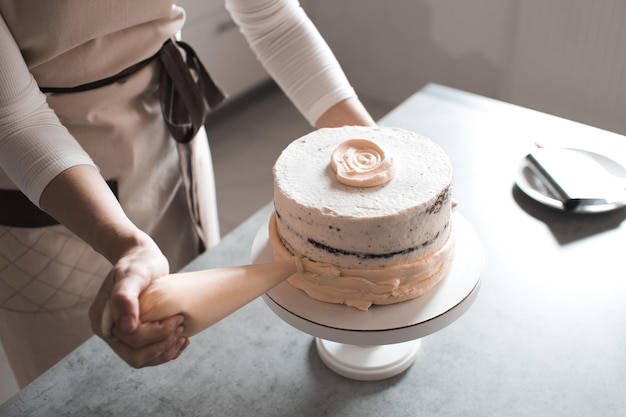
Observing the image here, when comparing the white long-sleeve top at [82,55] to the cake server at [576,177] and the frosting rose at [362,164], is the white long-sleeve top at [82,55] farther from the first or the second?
the cake server at [576,177]

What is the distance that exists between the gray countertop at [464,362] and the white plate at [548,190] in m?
0.02

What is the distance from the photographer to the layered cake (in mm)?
750

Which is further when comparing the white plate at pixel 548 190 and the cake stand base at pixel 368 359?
the white plate at pixel 548 190

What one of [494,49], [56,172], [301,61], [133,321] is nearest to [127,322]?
[133,321]

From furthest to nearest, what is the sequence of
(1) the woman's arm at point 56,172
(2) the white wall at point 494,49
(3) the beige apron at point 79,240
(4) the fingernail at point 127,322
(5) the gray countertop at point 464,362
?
(2) the white wall at point 494,49
(3) the beige apron at point 79,240
(5) the gray countertop at point 464,362
(1) the woman's arm at point 56,172
(4) the fingernail at point 127,322

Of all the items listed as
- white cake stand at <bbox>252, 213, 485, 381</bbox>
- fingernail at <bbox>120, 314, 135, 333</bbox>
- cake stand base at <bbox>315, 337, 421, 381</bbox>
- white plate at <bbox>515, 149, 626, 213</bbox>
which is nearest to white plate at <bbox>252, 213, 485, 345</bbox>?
white cake stand at <bbox>252, 213, 485, 381</bbox>

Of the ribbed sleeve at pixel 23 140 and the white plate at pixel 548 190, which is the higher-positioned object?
the ribbed sleeve at pixel 23 140

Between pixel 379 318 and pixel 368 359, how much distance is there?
0.41ft

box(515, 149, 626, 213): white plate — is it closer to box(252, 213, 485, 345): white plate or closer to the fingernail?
box(252, 213, 485, 345): white plate

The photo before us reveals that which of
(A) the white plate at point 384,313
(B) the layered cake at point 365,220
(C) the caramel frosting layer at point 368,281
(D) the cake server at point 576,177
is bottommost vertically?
(D) the cake server at point 576,177

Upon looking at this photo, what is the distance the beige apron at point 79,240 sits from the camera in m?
1.02

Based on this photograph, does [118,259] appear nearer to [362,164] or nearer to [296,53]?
[362,164]

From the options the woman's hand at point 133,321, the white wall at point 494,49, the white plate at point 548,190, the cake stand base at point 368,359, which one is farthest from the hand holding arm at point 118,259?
the white wall at point 494,49

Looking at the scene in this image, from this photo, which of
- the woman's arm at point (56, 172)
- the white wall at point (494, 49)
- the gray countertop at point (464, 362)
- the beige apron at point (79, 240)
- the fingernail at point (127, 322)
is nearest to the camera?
the fingernail at point (127, 322)
